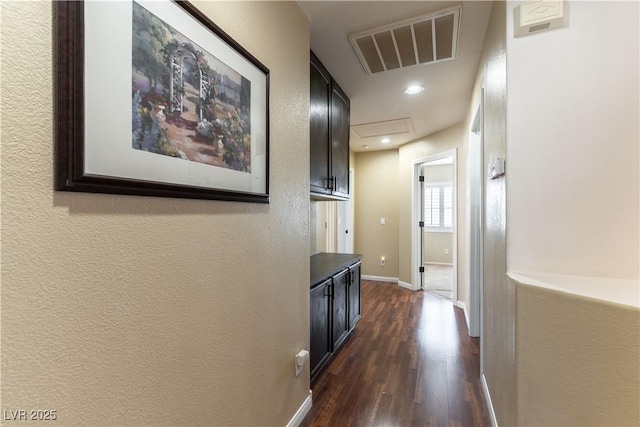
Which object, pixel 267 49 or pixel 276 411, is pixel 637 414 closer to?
pixel 276 411

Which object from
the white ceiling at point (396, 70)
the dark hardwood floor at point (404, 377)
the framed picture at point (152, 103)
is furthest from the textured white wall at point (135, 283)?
the dark hardwood floor at point (404, 377)

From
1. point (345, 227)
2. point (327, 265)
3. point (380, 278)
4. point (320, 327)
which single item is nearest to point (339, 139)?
point (327, 265)

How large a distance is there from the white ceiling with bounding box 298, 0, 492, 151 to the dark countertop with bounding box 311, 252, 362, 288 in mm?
1681

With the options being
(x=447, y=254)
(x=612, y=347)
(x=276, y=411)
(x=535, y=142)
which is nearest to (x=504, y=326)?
(x=612, y=347)

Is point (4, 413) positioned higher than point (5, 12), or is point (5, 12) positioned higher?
point (5, 12)

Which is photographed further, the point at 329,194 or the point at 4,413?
the point at 329,194

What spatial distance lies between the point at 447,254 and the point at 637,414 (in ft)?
19.9

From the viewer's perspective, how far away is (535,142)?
4.14 ft

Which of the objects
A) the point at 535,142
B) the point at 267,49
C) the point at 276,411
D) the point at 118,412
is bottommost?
the point at 276,411

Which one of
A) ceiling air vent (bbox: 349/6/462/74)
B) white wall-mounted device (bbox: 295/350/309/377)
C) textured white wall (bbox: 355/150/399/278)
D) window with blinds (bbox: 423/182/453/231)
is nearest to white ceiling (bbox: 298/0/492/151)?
ceiling air vent (bbox: 349/6/462/74)

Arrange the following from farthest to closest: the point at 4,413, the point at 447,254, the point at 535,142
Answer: the point at 447,254 → the point at 535,142 → the point at 4,413

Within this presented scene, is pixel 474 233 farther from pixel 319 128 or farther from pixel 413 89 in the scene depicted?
pixel 319 128

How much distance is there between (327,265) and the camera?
8.55 feet

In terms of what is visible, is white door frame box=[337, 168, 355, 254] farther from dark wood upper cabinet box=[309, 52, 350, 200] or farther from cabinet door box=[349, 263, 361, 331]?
dark wood upper cabinet box=[309, 52, 350, 200]
